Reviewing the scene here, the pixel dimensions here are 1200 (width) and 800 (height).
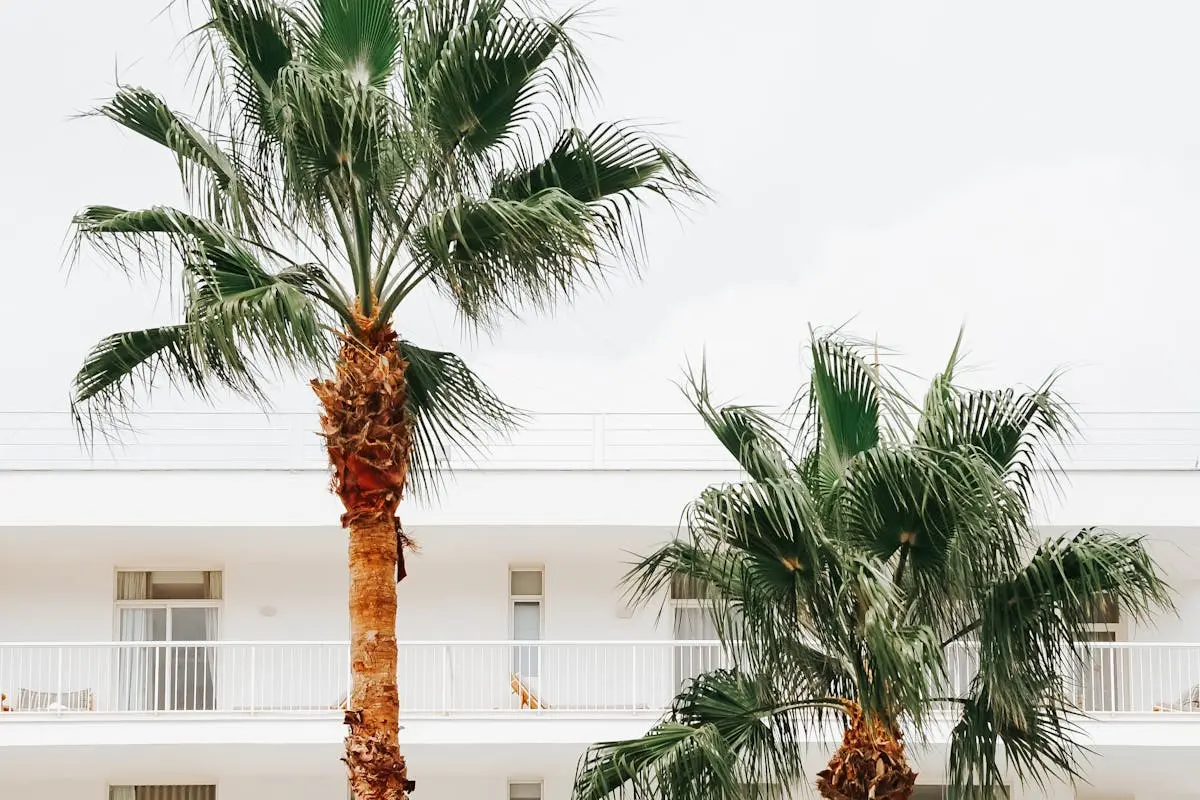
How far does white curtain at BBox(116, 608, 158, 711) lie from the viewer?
72.2 feet

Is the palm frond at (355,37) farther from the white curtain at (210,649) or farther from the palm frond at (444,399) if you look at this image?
the white curtain at (210,649)

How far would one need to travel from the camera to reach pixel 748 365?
107 feet

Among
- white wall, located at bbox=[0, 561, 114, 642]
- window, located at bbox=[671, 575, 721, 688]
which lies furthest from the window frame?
white wall, located at bbox=[0, 561, 114, 642]

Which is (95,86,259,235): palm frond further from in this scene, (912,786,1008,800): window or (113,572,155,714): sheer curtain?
(912,786,1008,800): window

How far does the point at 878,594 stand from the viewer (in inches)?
423

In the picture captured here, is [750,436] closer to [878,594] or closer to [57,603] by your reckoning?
[878,594]

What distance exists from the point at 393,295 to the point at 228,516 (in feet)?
32.2

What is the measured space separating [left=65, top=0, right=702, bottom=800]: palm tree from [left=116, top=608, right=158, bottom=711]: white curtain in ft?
35.5

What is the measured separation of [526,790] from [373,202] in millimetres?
11936

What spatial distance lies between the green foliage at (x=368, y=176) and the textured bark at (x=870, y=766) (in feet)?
11.4

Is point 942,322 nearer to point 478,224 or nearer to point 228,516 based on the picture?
point 228,516

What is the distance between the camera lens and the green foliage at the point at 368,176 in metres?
11.0

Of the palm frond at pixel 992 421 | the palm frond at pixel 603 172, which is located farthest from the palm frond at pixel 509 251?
the palm frond at pixel 992 421

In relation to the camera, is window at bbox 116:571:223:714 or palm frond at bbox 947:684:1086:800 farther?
window at bbox 116:571:223:714
